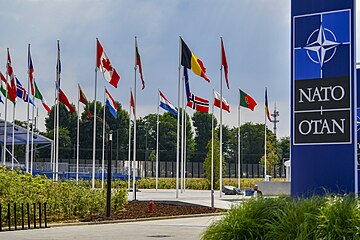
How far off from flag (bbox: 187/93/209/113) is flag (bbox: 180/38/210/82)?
495 centimetres

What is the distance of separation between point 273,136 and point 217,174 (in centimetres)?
3944

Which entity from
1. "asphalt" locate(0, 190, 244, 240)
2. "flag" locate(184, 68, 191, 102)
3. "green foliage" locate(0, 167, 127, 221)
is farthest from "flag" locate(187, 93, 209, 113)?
"asphalt" locate(0, 190, 244, 240)

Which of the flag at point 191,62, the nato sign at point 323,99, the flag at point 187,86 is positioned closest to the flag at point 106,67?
the flag at point 191,62

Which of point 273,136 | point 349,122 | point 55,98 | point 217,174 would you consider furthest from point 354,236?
point 273,136

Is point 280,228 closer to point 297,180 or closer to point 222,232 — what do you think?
point 222,232

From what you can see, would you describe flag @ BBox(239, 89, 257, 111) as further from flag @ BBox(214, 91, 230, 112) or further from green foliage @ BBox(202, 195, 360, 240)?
green foliage @ BBox(202, 195, 360, 240)

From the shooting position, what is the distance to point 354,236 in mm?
10906

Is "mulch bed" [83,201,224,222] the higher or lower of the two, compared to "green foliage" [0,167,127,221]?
lower

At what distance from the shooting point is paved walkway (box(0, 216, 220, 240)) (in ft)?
61.2

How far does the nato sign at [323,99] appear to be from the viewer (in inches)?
552

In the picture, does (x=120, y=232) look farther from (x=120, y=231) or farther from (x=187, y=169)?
(x=187, y=169)

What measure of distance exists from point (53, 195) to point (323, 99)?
1335 centimetres

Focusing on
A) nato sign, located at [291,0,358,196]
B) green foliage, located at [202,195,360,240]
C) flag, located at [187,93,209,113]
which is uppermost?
flag, located at [187,93,209,113]

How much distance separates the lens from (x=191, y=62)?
37594 millimetres
